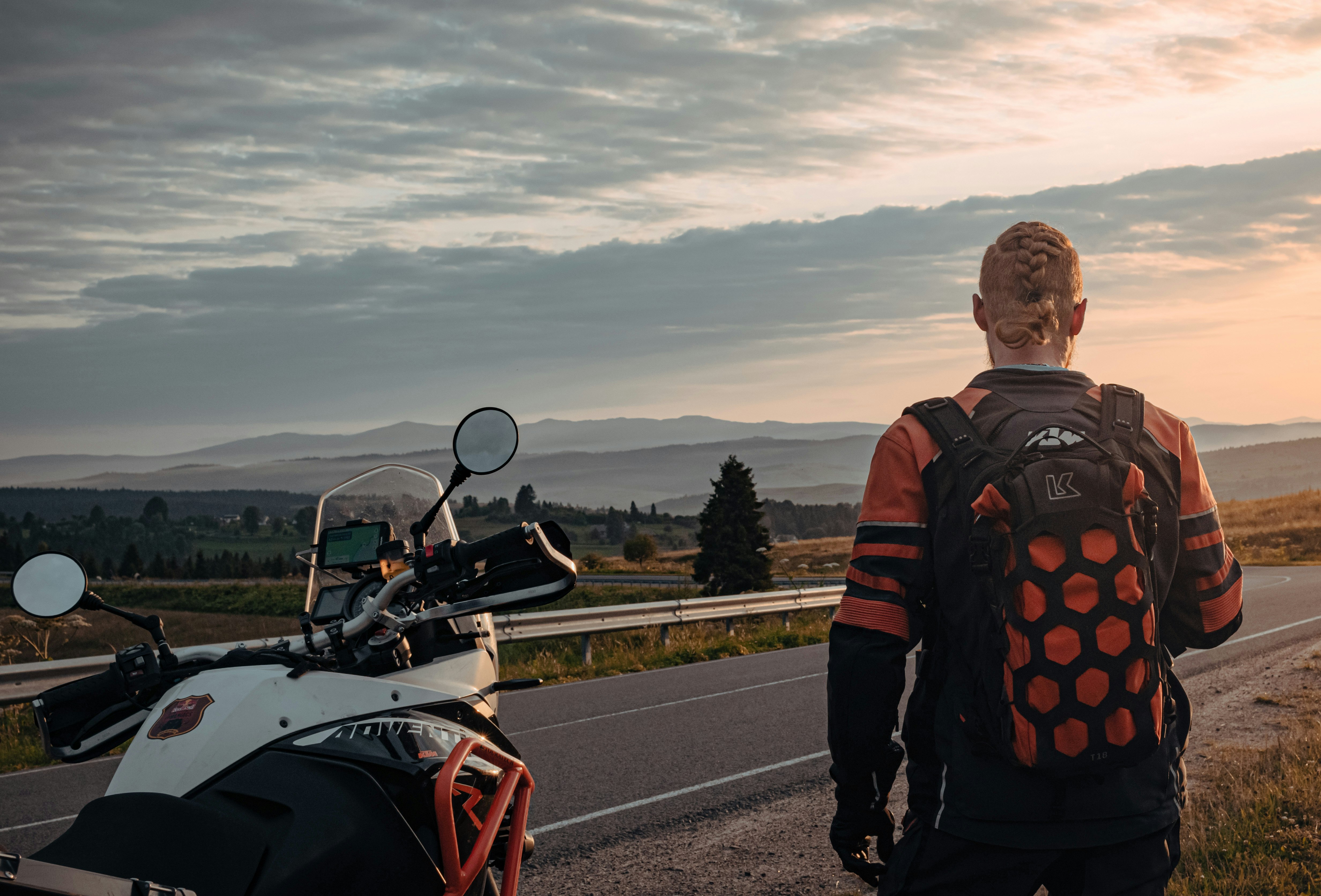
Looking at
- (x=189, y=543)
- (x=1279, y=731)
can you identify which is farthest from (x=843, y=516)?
(x=1279, y=731)

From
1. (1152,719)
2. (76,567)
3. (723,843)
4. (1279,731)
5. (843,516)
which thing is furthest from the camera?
(843,516)

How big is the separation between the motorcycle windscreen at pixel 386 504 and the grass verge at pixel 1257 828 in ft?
11.9

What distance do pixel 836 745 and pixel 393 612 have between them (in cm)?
133

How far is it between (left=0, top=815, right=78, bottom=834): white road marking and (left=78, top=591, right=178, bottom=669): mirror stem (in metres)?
4.14

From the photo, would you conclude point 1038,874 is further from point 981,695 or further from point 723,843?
point 723,843

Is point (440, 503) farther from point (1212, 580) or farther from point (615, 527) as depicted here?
point (615, 527)

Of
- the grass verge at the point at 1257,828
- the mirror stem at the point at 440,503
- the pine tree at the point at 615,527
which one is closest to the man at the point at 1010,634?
the mirror stem at the point at 440,503

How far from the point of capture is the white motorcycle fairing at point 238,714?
2334 millimetres

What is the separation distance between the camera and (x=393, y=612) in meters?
2.94

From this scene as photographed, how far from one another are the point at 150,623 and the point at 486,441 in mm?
1197

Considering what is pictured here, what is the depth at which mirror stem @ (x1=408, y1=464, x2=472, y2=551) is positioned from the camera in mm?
3076

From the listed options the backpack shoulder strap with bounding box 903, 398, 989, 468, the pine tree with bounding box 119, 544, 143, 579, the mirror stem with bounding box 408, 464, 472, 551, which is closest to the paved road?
the mirror stem with bounding box 408, 464, 472, 551

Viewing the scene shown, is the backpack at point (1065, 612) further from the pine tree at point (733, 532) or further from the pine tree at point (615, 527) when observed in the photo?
the pine tree at point (615, 527)

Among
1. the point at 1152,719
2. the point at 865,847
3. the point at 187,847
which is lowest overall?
the point at 865,847
